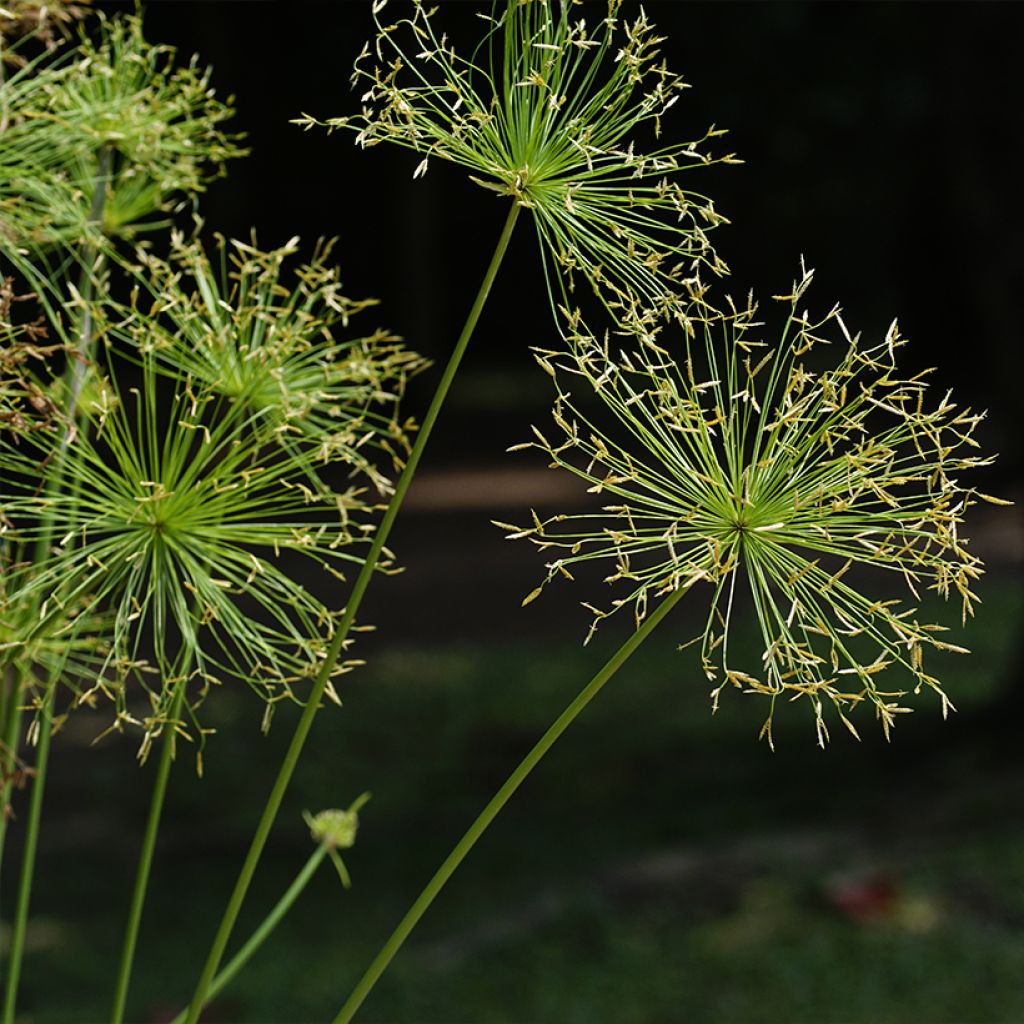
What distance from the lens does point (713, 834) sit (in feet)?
21.5

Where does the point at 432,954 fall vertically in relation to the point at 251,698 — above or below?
below

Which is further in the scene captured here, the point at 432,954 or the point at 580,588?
the point at 580,588

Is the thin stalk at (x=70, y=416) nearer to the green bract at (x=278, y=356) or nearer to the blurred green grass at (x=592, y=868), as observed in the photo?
the green bract at (x=278, y=356)

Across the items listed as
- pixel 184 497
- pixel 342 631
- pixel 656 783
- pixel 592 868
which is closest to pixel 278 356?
pixel 184 497

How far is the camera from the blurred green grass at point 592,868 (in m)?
5.14

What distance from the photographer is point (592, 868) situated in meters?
6.39

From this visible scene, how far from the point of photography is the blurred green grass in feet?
16.9

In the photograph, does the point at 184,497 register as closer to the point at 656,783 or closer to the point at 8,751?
the point at 8,751

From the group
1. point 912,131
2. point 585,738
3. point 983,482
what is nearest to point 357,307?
point 585,738

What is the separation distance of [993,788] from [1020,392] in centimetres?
181

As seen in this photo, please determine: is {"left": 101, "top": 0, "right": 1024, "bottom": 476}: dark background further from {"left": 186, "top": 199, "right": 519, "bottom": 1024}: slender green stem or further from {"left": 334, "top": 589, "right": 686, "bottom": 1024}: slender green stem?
{"left": 334, "top": 589, "right": 686, "bottom": 1024}: slender green stem

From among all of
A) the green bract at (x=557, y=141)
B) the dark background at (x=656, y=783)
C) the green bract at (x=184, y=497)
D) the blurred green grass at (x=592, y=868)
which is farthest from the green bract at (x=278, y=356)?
the blurred green grass at (x=592, y=868)

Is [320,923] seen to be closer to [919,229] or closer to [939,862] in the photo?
[939,862]

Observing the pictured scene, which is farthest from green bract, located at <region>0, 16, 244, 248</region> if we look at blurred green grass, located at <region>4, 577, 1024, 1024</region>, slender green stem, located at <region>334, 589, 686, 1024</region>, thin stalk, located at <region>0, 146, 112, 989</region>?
blurred green grass, located at <region>4, 577, 1024, 1024</region>
